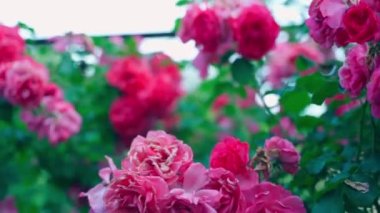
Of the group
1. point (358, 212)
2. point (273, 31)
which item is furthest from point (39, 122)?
point (358, 212)

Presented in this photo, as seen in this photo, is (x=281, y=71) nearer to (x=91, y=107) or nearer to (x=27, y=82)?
(x=91, y=107)

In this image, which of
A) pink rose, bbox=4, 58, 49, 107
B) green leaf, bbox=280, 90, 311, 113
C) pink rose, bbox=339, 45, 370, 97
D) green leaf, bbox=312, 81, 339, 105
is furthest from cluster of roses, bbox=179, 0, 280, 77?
pink rose, bbox=339, 45, 370, 97

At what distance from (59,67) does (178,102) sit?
586 millimetres

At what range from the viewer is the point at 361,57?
1.21 meters

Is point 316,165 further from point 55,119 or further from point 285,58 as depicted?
point 285,58

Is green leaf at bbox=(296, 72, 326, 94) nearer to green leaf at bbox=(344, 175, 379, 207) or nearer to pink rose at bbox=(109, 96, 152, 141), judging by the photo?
green leaf at bbox=(344, 175, 379, 207)

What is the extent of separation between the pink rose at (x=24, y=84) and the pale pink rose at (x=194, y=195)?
0.85 metres

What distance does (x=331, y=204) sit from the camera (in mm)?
1252

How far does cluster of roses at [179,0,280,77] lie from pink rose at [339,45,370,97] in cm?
58

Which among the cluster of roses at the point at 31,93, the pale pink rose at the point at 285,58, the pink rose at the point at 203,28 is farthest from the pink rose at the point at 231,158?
the pale pink rose at the point at 285,58

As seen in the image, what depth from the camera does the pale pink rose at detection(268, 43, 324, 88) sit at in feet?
8.33

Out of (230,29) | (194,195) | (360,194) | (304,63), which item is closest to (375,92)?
(360,194)

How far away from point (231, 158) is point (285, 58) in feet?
4.52

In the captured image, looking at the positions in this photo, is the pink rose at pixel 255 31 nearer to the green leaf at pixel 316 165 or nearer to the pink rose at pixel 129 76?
the green leaf at pixel 316 165
